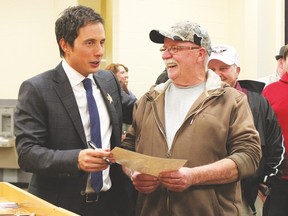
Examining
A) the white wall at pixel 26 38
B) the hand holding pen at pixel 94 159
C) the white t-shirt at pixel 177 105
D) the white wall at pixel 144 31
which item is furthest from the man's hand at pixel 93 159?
the white wall at pixel 26 38

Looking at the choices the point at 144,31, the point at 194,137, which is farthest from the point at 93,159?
the point at 144,31

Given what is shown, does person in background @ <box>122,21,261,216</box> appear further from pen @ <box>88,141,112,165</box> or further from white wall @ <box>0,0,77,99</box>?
white wall @ <box>0,0,77,99</box>

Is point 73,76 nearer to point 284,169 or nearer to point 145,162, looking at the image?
point 145,162

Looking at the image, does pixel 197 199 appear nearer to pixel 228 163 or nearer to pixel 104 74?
pixel 228 163

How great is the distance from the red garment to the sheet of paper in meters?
1.50

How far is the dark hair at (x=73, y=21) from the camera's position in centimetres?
230

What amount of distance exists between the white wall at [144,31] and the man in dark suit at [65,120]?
3.56 metres

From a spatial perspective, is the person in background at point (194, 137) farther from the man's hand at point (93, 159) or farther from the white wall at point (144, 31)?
the white wall at point (144, 31)

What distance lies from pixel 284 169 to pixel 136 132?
1.24 metres

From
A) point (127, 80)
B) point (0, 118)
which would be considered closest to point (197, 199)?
point (127, 80)

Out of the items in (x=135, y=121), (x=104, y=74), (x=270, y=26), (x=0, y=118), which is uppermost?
(x=270, y=26)

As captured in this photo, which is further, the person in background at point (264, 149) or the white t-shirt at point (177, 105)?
the person in background at point (264, 149)

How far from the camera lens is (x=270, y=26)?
19.1 ft

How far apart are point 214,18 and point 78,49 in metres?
4.25
